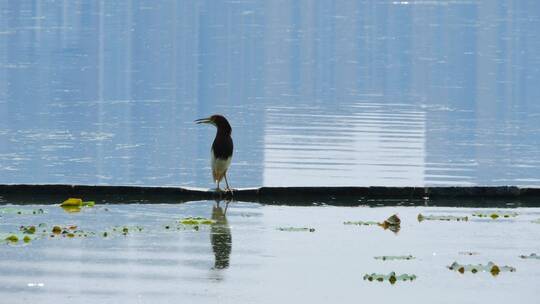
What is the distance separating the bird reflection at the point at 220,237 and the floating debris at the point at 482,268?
8.00ft

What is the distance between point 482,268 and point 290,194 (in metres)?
6.09

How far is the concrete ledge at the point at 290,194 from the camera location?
21.3 meters

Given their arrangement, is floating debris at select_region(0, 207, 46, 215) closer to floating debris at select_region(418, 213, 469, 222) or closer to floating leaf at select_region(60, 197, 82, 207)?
floating leaf at select_region(60, 197, 82, 207)

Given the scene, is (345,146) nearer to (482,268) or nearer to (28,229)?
(28,229)

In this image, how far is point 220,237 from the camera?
707 inches

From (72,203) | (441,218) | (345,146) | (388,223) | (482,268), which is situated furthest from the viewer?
(345,146)

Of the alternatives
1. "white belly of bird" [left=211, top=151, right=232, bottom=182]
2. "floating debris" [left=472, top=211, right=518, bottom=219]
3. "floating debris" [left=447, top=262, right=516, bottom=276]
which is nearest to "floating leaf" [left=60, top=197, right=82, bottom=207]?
"white belly of bird" [left=211, top=151, right=232, bottom=182]

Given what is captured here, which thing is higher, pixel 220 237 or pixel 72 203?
pixel 72 203

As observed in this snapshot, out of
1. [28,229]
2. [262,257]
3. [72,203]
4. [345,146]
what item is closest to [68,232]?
[28,229]

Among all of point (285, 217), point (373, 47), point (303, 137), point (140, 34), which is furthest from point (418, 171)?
point (140, 34)

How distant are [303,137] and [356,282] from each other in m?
24.4

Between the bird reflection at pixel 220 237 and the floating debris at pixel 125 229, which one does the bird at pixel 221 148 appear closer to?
the bird reflection at pixel 220 237

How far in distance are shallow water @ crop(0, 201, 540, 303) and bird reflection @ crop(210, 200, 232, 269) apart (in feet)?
0.04

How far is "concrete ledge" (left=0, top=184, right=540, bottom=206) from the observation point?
21297 mm
